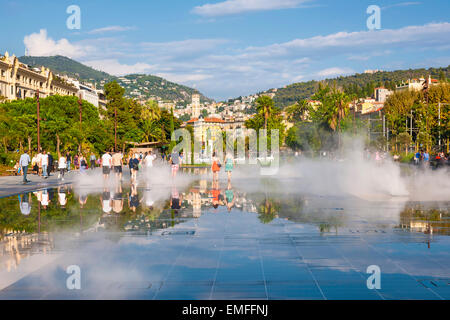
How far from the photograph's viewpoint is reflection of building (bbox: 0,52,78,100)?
263ft

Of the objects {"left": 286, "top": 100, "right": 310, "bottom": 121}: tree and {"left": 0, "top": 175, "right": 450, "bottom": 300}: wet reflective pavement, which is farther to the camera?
{"left": 286, "top": 100, "right": 310, "bottom": 121}: tree

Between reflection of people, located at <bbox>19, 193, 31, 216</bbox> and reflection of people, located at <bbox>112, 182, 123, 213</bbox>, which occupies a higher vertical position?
reflection of people, located at <bbox>112, 182, 123, 213</bbox>

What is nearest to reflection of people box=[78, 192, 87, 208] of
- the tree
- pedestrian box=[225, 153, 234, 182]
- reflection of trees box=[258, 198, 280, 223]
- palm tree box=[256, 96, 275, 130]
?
reflection of trees box=[258, 198, 280, 223]

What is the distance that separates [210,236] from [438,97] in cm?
6816

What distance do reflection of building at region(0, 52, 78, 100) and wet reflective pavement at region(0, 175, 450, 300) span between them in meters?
64.8

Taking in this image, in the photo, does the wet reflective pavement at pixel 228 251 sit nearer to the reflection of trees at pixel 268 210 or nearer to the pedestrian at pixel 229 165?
the reflection of trees at pixel 268 210

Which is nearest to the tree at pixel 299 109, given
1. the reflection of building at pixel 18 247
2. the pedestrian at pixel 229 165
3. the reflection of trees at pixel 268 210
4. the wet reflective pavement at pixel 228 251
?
the pedestrian at pixel 229 165

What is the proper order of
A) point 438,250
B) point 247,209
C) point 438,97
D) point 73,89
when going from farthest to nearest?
point 73,89 < point 438,97 < point 247,209 < point 438,250

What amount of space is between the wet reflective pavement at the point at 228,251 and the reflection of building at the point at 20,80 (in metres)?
64.8

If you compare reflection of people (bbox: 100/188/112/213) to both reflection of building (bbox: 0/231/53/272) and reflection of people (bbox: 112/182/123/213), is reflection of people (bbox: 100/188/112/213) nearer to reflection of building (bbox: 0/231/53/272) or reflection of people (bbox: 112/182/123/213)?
reflection of people (bbox: 112/182/123/213)

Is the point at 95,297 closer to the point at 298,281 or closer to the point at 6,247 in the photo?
the point at 298,281
